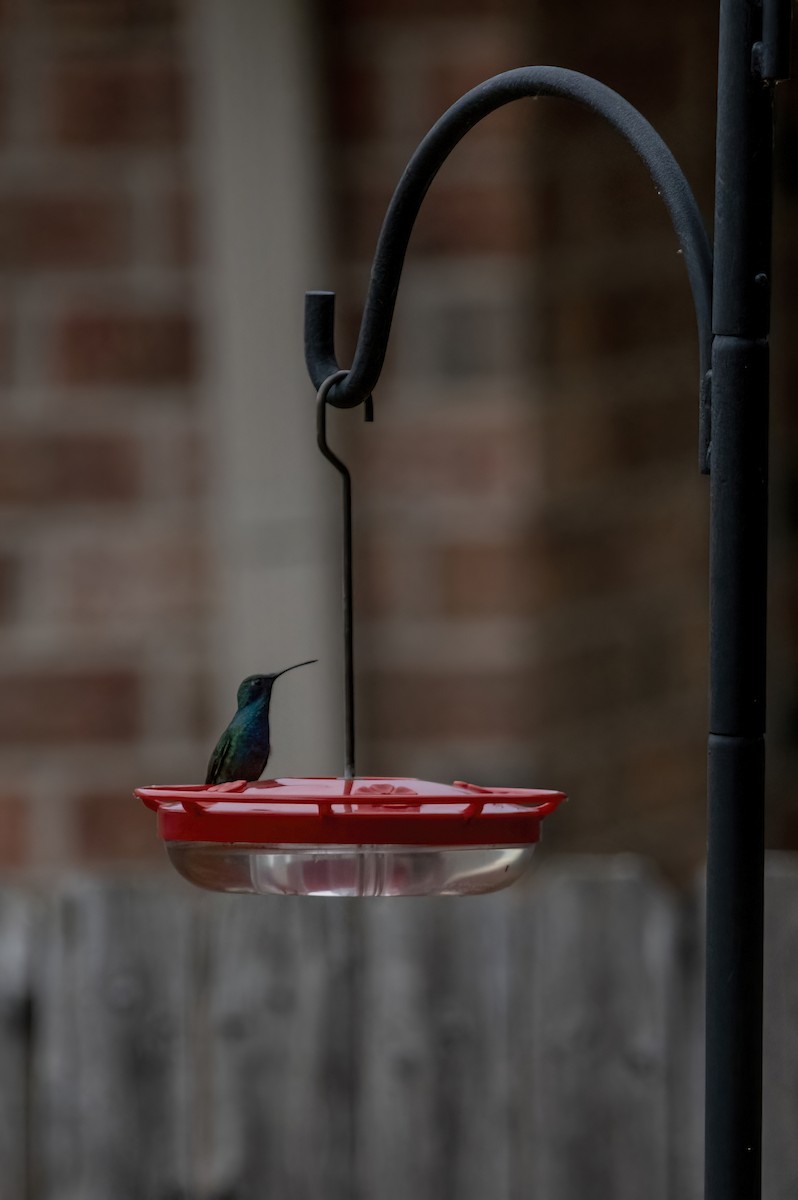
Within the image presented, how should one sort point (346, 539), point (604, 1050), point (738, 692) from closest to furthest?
point (738, 692)
point (346, 539)
point (604, 1050)

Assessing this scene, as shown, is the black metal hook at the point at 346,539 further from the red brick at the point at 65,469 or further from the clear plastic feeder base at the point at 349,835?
the red brick at the point at 65,469

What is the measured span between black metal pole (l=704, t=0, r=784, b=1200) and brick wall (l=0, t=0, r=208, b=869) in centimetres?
142

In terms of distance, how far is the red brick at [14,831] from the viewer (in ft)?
7.79

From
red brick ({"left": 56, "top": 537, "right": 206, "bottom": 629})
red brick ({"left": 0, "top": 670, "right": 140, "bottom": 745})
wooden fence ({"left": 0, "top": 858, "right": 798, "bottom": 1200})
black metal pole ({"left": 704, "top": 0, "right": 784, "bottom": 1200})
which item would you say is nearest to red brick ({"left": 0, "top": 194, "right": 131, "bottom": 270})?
red brick ({"left": 56, "top": 537, "right": 206, "bottom": 629})

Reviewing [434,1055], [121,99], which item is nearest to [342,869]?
[434,1055]

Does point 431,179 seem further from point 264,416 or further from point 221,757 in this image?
point 264,416

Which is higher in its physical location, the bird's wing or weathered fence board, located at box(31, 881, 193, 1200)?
the bird's wing

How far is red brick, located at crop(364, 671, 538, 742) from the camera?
232cm

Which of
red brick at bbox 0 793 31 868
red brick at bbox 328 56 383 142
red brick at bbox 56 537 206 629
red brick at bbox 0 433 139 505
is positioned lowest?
red brick at bbox 0 793 31 868

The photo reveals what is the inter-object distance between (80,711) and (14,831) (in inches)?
6.5

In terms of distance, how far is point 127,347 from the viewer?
2.40 m

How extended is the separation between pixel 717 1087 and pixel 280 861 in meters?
0.30

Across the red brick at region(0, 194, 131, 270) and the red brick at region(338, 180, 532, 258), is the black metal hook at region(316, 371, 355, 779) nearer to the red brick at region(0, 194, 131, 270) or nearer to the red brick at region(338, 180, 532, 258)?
the red brick at region(338, 180, 532, 258)

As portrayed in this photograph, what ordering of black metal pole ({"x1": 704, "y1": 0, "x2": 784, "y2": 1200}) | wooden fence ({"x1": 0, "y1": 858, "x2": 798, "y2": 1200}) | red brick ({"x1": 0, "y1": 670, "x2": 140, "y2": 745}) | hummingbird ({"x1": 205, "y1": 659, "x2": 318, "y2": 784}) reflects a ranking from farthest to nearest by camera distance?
red brick ({"x1": 0, "y1": 670, "x2": 140, "y2": 745}), wooden fence ({"x1": 0, "y1": 858, "x2": 798, "y2": 1200}), hummingbird ({"x1": 205, "y1": 659, "x2": 318, "y2": 784}), black metal pole ({"x1": 704, "y1": 0, "x2": 784, "y2": 1200})
